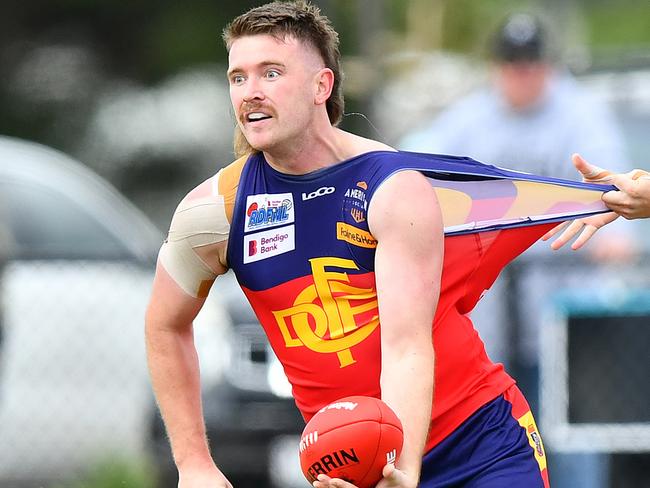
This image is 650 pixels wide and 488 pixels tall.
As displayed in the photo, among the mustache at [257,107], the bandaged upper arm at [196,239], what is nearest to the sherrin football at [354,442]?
the bandaged upper arm at [196,239]

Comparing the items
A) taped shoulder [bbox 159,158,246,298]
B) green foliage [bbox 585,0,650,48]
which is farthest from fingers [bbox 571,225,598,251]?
green foliage [bbox 585,0,650,48]

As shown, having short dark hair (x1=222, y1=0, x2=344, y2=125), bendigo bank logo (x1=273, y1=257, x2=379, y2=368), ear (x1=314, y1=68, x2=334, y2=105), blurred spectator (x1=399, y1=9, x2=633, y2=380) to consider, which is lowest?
bendigo bank logo (x1=273, y1=257, x2=379, y2=368)

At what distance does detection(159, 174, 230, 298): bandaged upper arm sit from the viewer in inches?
173

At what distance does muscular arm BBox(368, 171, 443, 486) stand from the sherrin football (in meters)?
0.15

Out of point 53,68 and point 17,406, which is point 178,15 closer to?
point 53,68

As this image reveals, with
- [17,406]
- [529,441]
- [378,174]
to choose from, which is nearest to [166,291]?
[378,174]

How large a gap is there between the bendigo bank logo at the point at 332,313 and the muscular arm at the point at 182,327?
29 centimetres

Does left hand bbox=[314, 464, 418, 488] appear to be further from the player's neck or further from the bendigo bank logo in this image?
the player's neck

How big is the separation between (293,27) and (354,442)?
1.29 m

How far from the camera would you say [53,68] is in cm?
1722

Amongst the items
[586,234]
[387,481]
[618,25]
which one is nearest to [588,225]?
[586,234]

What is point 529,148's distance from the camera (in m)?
8.04

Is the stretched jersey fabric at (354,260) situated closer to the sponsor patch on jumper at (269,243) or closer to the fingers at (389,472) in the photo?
the sponsor patch on jumper at (269,243)

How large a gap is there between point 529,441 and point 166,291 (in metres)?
1.24
